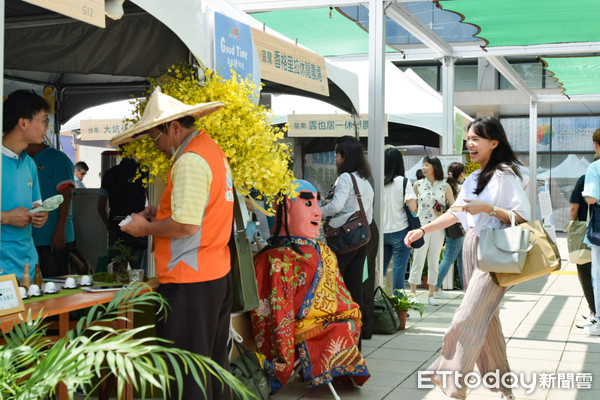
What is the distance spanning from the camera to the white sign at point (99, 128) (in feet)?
32.2

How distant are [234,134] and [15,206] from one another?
46.5 inches

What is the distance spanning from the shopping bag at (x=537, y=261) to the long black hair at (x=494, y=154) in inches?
14.2

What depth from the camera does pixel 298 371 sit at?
514cm

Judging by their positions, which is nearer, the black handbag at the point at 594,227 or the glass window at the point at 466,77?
the black handbag at the point at 594,227

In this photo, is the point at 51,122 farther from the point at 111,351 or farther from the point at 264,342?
the point at 111,351

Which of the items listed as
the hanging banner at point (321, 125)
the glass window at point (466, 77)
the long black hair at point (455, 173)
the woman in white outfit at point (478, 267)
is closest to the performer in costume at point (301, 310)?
the woman in white outfit at point (478, 267)

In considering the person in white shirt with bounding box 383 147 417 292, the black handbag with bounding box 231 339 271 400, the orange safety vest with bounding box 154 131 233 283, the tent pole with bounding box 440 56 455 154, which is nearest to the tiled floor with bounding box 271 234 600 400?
the black handbag with bounding box 231 339 271 400

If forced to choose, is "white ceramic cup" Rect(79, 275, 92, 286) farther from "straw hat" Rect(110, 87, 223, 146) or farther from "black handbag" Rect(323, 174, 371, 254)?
"black handbag" Rect(323, 174, 371, 254)

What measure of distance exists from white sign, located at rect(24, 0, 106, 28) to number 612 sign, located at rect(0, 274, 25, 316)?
107 centimetres

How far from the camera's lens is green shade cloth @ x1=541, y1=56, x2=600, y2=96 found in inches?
432

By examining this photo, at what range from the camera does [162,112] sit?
3510 millimetres

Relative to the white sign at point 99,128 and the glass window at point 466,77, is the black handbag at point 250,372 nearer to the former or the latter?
the white sign at point 99,128

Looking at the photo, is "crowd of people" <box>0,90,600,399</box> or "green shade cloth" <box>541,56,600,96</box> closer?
"crowd of people" <box>0,90,600,399</box>

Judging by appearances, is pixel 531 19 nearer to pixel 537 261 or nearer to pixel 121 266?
pixel 537 261
